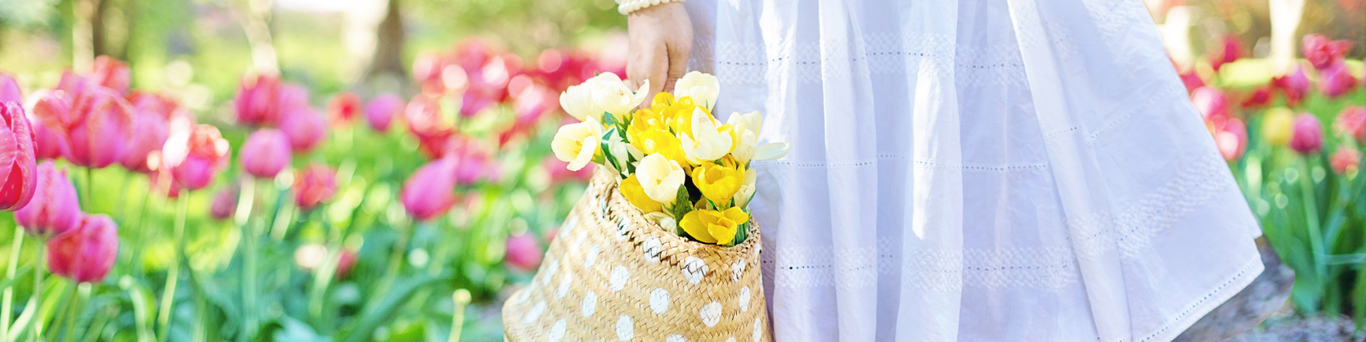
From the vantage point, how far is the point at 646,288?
86cm

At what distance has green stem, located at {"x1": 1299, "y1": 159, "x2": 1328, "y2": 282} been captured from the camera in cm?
177

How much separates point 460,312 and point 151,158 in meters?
0.62

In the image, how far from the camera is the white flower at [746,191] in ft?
2.89

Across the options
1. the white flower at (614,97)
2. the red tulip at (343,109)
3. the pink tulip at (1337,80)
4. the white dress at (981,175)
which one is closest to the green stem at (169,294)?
the white flower at (614,97)

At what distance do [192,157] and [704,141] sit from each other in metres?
0.97

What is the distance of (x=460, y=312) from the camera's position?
1246mm

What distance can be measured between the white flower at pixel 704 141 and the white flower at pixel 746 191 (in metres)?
0.06

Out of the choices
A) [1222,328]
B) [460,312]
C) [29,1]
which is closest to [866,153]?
[1222,328]

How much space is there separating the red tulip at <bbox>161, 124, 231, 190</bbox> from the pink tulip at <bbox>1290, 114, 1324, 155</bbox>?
2.22 m

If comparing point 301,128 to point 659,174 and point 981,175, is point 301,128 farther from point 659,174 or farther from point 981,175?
point 981,175

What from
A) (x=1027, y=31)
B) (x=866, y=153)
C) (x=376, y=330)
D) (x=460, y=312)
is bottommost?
(x=376, y=330)

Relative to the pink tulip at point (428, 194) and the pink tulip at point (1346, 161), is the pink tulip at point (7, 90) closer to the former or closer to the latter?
the pink tulip at point (428, 194)

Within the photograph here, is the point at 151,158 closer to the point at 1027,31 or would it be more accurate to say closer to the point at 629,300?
the point at 629,300

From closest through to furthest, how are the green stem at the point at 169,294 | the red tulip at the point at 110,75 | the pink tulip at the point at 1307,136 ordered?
the green stem at the point at 169,294, the red tulip at the point at 110,75, the pink tulip at the point at 1307,136
